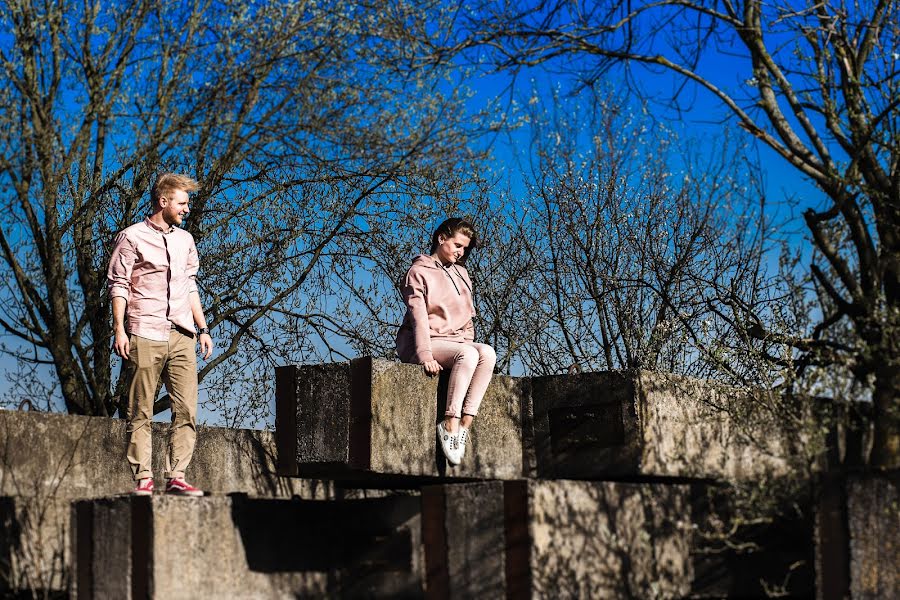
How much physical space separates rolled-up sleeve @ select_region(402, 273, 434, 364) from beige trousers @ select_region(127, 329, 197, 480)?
1.37 meters

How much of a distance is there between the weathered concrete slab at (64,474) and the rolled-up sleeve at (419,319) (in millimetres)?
2372

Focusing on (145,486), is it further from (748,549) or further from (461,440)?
(748,549)

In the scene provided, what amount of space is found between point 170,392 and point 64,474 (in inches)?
61.0

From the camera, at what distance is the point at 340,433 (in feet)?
24.3

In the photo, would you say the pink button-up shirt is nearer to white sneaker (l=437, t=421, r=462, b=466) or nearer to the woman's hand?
the woman's hand

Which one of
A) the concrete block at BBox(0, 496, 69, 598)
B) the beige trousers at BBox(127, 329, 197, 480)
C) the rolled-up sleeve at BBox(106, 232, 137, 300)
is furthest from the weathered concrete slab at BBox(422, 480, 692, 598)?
the concrete block at BBox(0, 496, 69, 598)

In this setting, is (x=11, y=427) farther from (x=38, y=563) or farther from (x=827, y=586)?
(x=827, y=586)

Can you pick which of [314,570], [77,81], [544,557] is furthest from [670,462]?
[77,81]


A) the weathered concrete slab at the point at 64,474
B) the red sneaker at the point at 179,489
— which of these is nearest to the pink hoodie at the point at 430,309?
the red sneaker at the point at 179,489

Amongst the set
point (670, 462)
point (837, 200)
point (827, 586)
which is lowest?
point (827, 586)

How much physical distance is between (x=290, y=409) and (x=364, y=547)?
1.02 m

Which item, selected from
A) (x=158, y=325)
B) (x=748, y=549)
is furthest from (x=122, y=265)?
(x=748, y=549)

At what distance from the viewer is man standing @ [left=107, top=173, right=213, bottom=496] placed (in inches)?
266

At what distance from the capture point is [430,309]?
7.51 m
